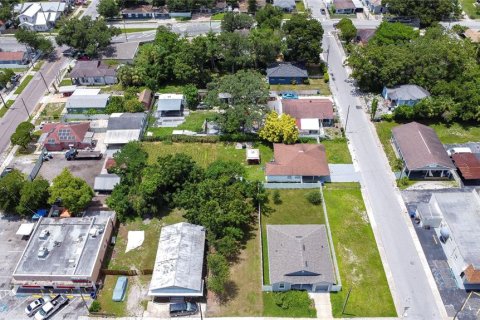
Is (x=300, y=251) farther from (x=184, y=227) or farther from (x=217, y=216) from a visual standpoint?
(x=184, y=227)

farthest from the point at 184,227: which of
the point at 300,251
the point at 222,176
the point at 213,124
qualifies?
the point at 213,124

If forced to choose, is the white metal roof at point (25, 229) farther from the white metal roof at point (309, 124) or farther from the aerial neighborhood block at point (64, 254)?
Result: the white metal roof at point (309, 124)

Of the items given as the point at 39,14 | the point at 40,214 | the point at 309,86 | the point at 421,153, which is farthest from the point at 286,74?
the point at 39,14

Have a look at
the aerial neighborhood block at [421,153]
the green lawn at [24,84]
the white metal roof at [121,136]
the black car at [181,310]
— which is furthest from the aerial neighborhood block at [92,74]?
the aerial neighborhood block at [421,153]

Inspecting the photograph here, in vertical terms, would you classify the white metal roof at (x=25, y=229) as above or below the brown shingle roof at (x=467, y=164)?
below

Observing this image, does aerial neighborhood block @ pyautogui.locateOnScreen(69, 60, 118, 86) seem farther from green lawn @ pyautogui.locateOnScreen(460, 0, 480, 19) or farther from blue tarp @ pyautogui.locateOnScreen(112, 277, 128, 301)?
green lawn @ pyautogui.locateOnScreen(460, 0, 480, 19)

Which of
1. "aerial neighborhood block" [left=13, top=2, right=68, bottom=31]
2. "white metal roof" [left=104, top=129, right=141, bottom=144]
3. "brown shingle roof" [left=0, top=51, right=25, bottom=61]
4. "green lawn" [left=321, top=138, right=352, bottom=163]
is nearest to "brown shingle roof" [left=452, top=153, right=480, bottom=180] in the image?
"green lawn" [left=321, top=138, right=352, bottom=163]

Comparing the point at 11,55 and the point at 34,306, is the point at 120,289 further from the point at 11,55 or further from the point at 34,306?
the point at 11,55
